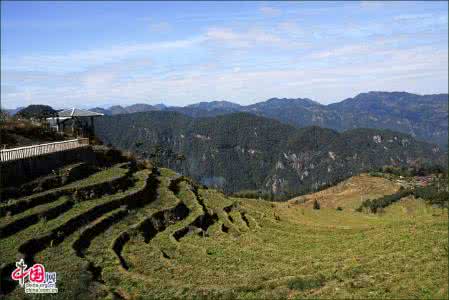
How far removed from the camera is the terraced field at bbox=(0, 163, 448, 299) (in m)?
17.1

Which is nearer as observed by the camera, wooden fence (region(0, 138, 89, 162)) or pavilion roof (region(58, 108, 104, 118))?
wooden fence (region(0, 138, 89, 162))

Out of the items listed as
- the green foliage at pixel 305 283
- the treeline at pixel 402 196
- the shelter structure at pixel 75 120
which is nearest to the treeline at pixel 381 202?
the treeline at pixel 402 196

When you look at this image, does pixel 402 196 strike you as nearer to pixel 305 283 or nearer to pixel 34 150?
pixel 34 150

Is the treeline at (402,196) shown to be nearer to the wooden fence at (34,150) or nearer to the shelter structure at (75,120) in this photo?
the shelter structure at (75,120)

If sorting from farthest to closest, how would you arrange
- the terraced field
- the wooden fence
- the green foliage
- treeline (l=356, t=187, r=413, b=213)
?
treeline (l=356, t=187, r=413, b=213), the wooden fence, the terraced field, the green foliage

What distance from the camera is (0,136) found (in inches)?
1522

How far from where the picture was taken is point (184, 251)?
2572 centimetres

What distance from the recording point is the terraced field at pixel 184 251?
1710 cm

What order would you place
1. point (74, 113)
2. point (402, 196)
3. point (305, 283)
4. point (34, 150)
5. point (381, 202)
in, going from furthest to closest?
point (402, 196) → point (381, 202) → point (74, 113) → point (34, 150) → point (305, 283)

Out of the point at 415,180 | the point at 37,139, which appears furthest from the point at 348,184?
the point at 37,139

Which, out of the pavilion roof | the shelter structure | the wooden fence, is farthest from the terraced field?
the shelter structure

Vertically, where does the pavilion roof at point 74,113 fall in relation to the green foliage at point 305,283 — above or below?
above

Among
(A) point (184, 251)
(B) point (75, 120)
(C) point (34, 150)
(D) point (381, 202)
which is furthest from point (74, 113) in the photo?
(D) point (381, 202)

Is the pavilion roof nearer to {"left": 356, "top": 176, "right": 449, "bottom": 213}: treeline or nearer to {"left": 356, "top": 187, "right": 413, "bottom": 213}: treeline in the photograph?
{"left": 356, "top": 176, "right": 449, "bottom": 213}: treeline
